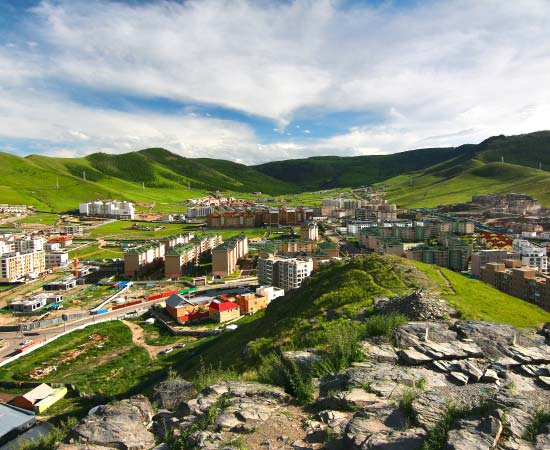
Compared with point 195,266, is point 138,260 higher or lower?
higher

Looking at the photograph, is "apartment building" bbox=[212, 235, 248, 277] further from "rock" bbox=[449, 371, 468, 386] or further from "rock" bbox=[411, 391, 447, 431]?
"rock" bbox=[411, 391, 447, 431]

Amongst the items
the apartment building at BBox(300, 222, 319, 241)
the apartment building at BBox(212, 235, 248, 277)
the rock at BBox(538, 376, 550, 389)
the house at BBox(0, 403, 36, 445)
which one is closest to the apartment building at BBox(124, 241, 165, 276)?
the apartment building at BBox(212, 235, 248, 277)

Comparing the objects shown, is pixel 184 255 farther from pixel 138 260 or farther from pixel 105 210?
pixel 105 210

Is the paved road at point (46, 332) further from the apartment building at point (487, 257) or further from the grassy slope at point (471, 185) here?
the grassy slope at point (471, 185)

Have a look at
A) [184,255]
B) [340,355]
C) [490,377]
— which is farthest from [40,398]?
[184,255]

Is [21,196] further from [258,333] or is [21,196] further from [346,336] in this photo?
[346,336]

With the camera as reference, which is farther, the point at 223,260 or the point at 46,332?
the point at 223,260
